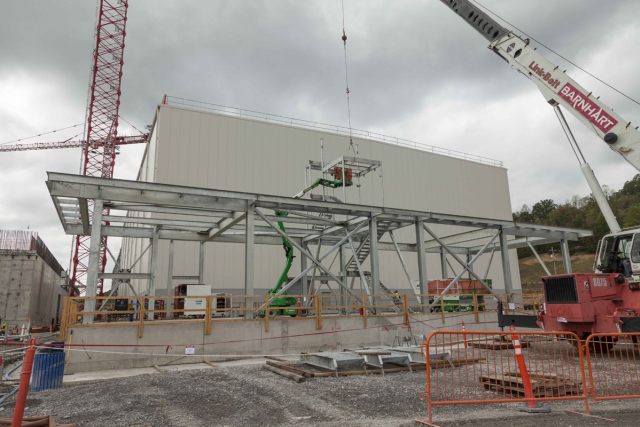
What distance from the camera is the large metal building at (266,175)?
28.6 metres

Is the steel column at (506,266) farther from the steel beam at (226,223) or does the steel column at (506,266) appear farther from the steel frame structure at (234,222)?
the steel beam at (226,223)

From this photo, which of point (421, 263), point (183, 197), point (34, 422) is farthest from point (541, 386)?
point (421, 263)

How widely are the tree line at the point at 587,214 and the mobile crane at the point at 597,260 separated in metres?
80.2

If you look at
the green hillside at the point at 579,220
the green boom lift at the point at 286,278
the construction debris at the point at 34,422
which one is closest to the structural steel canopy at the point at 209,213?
the green boom lift at the point at 286,278

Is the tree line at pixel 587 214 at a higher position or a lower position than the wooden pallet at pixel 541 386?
higher

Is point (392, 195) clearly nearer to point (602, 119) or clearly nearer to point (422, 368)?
point (602, 119)

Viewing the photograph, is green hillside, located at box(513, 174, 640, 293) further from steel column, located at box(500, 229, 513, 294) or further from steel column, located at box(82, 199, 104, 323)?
steel column, located at box(82, 199, 104, 323)

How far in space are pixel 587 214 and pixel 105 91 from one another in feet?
349

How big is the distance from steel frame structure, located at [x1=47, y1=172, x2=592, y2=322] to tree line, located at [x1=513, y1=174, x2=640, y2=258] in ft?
247

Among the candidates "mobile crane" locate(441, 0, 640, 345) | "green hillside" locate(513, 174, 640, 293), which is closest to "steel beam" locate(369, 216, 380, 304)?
"mobile crane" locate(441, 0, 640, 345)

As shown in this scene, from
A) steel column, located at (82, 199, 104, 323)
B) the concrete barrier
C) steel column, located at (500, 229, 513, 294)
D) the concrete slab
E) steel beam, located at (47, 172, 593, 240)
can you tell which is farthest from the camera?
steel column, located at (500, 229, 513, 294)

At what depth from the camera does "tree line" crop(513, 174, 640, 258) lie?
89.6 metres

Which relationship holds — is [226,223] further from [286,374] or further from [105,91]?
[105,91]

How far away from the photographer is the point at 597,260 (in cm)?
1484
